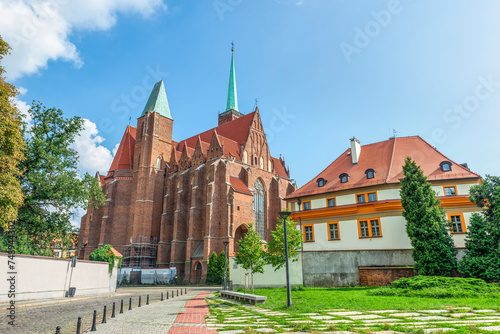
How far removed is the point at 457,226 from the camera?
2075 cm

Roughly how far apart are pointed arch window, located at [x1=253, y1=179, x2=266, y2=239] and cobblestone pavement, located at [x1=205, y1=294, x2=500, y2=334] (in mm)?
33627

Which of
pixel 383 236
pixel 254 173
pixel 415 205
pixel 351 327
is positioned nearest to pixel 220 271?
pixel 254 173

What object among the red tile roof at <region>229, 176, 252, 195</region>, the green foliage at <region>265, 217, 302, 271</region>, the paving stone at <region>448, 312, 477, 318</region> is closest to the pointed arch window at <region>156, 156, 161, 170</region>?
the red tile roof at <region>229, 176, 252, 195</region>

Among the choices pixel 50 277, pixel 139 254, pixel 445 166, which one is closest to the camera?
pixel 50 277

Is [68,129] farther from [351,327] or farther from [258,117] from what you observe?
[258,117]

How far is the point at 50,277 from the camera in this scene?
19.0m

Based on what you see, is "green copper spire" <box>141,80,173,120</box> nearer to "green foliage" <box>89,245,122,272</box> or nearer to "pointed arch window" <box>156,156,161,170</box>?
"pointed arch window" <box>156,156,161,170</box>

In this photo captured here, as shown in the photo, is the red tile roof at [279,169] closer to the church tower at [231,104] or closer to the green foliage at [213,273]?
the church tower at [231,104]

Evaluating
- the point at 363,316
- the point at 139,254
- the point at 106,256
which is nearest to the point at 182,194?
the point at 139,254

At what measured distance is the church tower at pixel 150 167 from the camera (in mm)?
44438

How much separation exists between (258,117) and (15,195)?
3888 centimetres

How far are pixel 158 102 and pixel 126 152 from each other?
30.8ft

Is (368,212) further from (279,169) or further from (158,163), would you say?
(158,163)

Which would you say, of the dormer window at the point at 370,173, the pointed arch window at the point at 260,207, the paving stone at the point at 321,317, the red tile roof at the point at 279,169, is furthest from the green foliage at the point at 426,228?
the red tile roof at the point at 279,169
